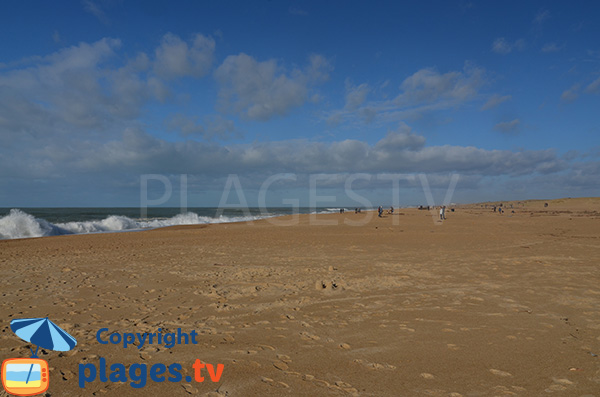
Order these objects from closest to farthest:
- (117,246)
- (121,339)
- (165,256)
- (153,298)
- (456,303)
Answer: (121,339)
(456,303)
(153,298)
(165,256)
(117,246)

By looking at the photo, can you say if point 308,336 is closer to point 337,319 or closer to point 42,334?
point 337,319

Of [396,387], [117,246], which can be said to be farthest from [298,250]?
[396,387]

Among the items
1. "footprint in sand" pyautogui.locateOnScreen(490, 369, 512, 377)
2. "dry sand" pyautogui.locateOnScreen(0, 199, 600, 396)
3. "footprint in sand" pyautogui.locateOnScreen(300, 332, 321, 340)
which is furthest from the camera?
"footprint in sand" pyautogui.locateOnScreen(300, 332, 321, 340)

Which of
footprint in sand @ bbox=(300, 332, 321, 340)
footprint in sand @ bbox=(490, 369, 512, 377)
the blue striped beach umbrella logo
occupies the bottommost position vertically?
footprint in sand @ bbox=(300, 332, 321, 340)

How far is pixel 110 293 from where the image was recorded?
8234mm

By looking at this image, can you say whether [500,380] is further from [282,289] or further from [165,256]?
[165,256]

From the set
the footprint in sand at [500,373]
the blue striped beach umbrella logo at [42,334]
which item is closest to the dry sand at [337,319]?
the footprint in sand at [500,373]

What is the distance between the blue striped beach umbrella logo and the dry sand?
0.98 ft

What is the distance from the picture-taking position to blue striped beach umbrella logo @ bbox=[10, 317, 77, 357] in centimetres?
426

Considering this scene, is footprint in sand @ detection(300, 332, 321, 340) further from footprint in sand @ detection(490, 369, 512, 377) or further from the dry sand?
footprint in sand @ detection(490, 369, 512, 377)

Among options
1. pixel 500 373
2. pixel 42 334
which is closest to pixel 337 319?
pixel 500 373

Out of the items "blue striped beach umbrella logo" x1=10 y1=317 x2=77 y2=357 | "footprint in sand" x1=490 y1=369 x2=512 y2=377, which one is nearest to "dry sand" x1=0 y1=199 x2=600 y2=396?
"footprint in sand" x1=490 y1=369 x2=512 y2=377

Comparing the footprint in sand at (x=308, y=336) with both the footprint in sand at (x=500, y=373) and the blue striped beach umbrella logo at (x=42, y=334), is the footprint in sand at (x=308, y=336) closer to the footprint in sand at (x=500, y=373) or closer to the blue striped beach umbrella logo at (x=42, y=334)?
the footprint in sand at (x=500, y=373)

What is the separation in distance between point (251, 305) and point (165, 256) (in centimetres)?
871
